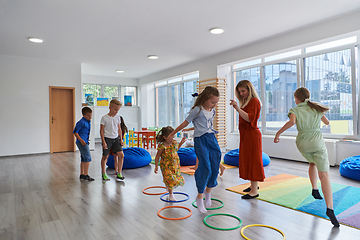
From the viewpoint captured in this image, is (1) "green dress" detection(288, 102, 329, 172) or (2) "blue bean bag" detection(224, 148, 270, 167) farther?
(2) "blue bean bag" detection(224, 148, 270, 167)

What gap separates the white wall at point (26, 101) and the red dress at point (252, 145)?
6.44 m

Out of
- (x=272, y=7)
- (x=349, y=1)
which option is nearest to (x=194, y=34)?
(x=272, y=7)

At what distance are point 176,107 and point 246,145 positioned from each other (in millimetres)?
7397

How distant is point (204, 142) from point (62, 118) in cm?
644

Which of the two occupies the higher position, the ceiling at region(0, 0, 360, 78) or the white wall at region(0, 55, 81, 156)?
the ceiling at region(0, 0, 360, 78)

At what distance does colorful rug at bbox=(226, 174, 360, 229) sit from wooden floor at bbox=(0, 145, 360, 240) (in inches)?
5.8

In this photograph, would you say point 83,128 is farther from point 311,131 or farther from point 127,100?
point 127,100

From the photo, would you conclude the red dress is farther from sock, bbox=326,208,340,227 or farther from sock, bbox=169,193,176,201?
sock, bbox=169,193,176,201

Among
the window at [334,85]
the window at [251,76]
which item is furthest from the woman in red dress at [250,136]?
the window at [251,76]

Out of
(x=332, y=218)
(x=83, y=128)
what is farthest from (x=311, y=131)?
(x=83, y=128)

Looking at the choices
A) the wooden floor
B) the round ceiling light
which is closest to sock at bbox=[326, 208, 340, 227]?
the wooden floor

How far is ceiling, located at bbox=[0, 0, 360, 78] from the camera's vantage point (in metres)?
3.83

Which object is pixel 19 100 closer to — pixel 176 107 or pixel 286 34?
pixel 176 107

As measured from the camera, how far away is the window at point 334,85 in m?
5.08
